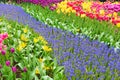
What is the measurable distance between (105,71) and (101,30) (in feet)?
8.80

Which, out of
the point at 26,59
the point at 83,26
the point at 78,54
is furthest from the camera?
the point at 83,26

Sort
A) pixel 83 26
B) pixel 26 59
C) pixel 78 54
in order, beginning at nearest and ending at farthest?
pixel 26 59 → pixel 78 54 → pixel 83 26

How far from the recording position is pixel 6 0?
40.6ft

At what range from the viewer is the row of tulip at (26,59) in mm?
3979

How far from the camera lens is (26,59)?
4.52 m

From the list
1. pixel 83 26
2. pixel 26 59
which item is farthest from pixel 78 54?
pixel 83 26

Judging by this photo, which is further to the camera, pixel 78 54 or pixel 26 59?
pixel 78 54

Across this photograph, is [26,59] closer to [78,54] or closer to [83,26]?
[78,54]

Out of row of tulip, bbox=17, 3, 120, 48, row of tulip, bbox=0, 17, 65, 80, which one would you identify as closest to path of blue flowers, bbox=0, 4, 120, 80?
row of tulip, bbox=0, 17, 65, 80

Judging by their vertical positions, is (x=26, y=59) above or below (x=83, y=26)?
above

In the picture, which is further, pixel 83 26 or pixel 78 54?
pixel 83 26

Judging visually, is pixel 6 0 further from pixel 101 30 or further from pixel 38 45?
pixel 38 45

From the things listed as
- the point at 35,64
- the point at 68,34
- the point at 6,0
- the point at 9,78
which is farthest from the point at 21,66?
the point at 6,0

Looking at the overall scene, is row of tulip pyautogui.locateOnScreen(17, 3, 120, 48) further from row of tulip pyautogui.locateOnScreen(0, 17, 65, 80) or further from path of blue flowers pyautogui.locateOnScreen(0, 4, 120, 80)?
row of tulip pyautogui.locateOnScreen(0, 17, 65, 80)
